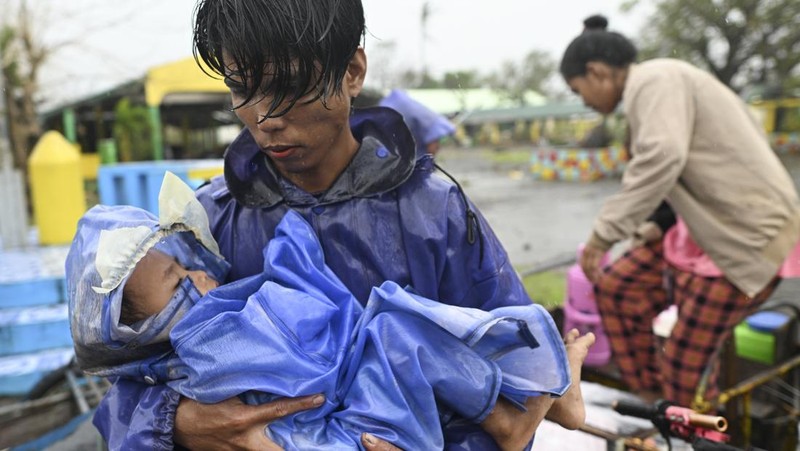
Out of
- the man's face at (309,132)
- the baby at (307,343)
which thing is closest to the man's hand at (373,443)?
the baby at (307,343)

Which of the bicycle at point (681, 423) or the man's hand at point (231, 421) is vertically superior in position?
the man's hand at point (231, 421)

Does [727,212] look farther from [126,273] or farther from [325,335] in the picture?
[126,273]

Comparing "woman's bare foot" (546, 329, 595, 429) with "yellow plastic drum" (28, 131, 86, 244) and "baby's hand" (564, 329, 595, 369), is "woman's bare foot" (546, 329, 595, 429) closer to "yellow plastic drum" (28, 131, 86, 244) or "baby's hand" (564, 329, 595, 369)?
"baby's hand" (564, 329, 595, 369)

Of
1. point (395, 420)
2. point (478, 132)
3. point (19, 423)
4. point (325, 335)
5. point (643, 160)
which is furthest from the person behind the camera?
point (478, 132)

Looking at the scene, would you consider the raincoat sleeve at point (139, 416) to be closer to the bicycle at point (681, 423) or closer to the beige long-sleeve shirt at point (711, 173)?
the bicycle at point (681, 423)

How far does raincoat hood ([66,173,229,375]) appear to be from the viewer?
1159 millimetres

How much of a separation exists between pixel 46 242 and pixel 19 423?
9.06ft

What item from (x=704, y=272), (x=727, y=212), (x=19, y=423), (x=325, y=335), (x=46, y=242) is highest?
(x=325, y=335)

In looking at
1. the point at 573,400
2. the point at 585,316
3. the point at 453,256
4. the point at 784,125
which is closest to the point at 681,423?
the point at 573,400

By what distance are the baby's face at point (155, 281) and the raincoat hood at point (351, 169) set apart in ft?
0.77

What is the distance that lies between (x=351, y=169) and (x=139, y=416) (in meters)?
0.69

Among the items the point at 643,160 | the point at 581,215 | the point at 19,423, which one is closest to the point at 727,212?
the point at 643,160

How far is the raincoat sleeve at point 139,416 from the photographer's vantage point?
1200mm

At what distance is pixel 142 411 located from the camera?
1229mm
